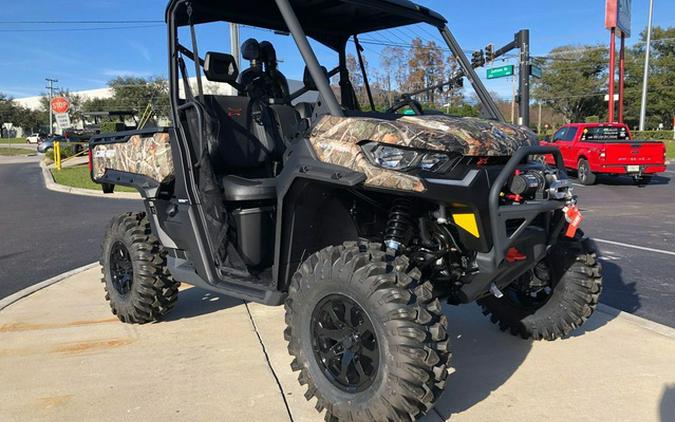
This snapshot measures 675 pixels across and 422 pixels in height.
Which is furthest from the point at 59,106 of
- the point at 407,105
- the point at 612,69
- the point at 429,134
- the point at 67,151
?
the point at 612,69

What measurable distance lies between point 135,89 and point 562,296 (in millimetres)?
64730

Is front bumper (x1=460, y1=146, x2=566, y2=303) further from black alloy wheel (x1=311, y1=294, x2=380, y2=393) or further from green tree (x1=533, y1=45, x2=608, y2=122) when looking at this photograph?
green tree (x1=533, y1=45, x2=608, y2=122)

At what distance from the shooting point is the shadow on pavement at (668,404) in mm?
3010

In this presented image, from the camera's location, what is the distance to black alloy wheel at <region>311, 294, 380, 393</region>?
2.85 meters

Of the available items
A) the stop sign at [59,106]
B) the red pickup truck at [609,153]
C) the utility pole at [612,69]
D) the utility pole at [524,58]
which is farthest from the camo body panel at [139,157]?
the utility pole at [612,69]

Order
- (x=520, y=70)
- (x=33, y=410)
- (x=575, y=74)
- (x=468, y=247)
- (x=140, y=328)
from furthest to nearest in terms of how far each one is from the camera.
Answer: (x=575, y=74) → (x=520, y=70) → (x=140, y=328) → (x=33, y=410) → (x=468, y=247)

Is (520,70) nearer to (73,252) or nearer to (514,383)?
(73,252)

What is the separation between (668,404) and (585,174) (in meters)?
14.3

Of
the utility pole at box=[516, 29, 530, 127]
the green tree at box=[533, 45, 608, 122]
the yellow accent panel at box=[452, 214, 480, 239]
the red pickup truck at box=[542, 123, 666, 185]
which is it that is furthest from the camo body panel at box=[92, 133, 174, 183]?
the green tree at box=[533, 45, 608, 122]

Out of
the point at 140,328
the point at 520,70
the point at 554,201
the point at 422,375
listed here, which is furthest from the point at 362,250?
the point at 520,70

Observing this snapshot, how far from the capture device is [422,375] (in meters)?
2.59

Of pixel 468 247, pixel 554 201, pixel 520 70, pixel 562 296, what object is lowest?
pixel 562 296

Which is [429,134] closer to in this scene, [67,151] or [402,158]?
[402,158]

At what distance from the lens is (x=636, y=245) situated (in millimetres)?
7645
